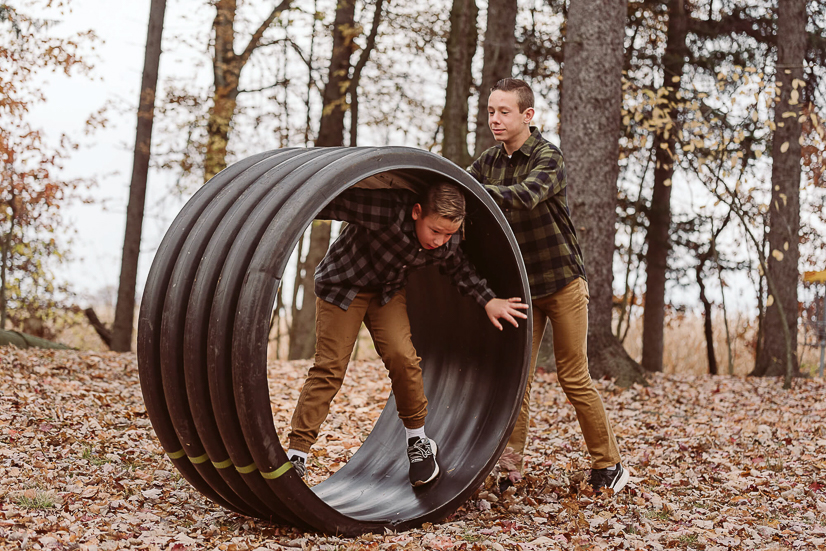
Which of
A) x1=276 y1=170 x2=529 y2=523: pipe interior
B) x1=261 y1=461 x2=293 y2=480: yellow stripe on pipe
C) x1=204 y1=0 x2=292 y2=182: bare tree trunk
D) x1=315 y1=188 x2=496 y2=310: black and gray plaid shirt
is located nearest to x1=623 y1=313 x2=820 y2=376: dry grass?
x1=204 y1=0 x2=292 y2=182: bare tree trunk

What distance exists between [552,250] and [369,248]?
3.62 ft

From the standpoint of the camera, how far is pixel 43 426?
217 inches

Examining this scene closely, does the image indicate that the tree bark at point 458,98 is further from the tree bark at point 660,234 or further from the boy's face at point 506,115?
the boy's face at point 506,115

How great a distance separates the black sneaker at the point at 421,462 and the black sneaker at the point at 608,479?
3.32 ft

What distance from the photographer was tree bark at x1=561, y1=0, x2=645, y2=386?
8773 mm

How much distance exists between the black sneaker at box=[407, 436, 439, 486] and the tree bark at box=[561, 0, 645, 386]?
484 centimetres

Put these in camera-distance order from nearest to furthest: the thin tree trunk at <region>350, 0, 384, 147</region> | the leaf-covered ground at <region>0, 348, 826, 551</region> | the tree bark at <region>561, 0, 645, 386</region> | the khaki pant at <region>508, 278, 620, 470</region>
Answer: the leaf-covered ground at <region>0, 348, 826, 551</region>
the khaki pant at <region>508, 278, 620, 470</region>
the tree bark at <region>561, 0, 645, 386</region>
the thin tree trunk at <region>350, 0, 384, 147</region>

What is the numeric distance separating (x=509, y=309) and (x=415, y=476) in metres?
1.11

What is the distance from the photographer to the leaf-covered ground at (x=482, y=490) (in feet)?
12.2

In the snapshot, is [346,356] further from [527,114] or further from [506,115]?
[527,114]

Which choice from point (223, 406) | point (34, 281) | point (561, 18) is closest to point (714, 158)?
point (561, 18)

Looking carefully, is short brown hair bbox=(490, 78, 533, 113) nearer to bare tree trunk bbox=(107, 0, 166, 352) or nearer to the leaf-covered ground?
the leaf-covered ground

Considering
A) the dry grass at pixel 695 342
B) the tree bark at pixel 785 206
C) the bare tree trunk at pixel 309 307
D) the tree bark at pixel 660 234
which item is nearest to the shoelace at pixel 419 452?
the bare tree trunk at pixel 309 307

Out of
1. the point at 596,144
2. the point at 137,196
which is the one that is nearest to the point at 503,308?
the point at 596,144
